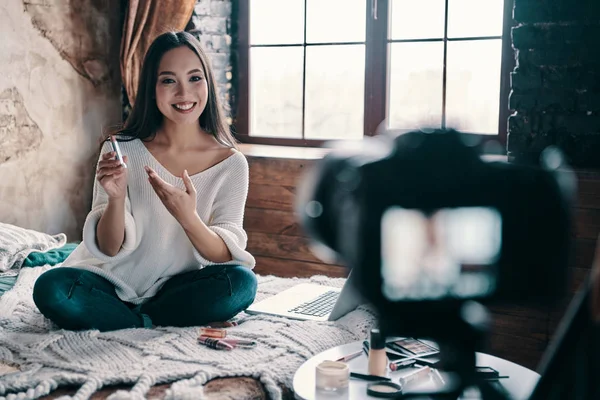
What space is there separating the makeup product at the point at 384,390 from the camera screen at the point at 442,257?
0.84 meters

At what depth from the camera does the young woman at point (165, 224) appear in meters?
2.01

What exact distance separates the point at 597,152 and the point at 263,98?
5.76 feet

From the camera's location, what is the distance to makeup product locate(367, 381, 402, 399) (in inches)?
57.1

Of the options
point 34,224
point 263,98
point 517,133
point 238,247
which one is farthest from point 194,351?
point 263,98

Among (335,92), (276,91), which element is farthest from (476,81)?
(276,91)

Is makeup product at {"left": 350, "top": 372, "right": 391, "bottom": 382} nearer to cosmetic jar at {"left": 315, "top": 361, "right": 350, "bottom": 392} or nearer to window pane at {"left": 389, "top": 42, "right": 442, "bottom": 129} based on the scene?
cosmetic jar at {"left": 315, "top": 361, "right": 350, "bottom": 392}

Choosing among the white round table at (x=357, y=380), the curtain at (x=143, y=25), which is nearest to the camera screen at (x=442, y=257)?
the white round table at (x=357, y=380)

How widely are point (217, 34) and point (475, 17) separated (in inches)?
50.9

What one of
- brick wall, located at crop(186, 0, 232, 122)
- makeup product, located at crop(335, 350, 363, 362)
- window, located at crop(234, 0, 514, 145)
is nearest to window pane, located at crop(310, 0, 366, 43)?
window, located at crop(234, 0, 514, 145)

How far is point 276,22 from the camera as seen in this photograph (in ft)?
12.1

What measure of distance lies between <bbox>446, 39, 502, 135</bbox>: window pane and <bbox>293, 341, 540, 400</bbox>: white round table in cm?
170

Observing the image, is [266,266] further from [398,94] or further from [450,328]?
[450,328]

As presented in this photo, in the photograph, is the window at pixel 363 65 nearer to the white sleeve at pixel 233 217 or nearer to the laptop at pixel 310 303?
the laptop at pixel 310 303

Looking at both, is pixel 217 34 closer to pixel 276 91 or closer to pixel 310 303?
pixel 276 91
